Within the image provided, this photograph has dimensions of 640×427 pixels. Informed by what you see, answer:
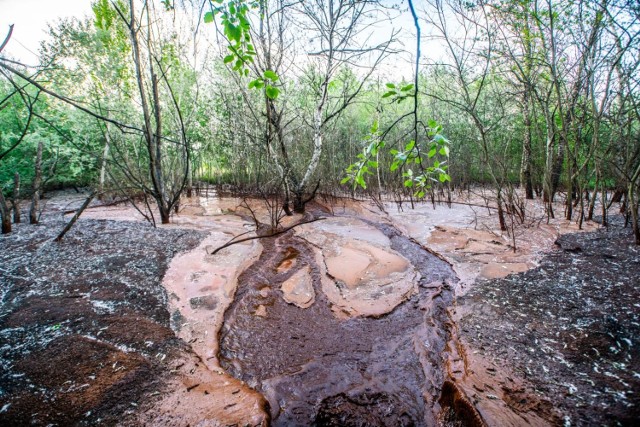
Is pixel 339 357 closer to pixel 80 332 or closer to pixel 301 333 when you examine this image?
pixel 301 333

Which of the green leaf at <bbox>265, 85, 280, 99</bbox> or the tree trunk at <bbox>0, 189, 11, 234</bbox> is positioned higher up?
the green leaf at <bbox>265, 85, 280, 99</bbox>

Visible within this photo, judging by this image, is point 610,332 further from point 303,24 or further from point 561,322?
point 303,24

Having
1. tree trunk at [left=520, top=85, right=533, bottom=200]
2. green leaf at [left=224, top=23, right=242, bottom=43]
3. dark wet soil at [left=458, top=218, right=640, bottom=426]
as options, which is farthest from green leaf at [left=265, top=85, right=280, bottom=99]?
tree trunk at [left=520, top=85, right=533, bottom=200]

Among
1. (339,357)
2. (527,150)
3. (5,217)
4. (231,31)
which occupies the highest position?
(527,150)

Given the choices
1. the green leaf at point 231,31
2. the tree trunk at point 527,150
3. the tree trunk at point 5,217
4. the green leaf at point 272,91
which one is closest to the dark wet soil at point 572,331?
the green leaf at point 272,91

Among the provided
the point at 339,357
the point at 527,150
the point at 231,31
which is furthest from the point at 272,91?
the point at 527,150

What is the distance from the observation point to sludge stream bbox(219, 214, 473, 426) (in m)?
1.74

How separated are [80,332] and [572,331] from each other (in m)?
3.57

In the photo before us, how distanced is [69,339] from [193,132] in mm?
11060

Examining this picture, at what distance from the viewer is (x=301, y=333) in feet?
8.21

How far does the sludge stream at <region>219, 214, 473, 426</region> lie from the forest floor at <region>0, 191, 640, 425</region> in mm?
14

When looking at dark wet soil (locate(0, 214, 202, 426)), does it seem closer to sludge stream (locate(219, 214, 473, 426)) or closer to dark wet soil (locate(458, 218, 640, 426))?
sludge stream (locate(219, 214, 473, 426))

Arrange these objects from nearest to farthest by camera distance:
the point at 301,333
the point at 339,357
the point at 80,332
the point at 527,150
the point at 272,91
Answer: the point at 272,91 < the point at 80,332 < the point at 339,357 < the point at 301,333 < the point at 527,150

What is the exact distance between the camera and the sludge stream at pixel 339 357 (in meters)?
1.74
